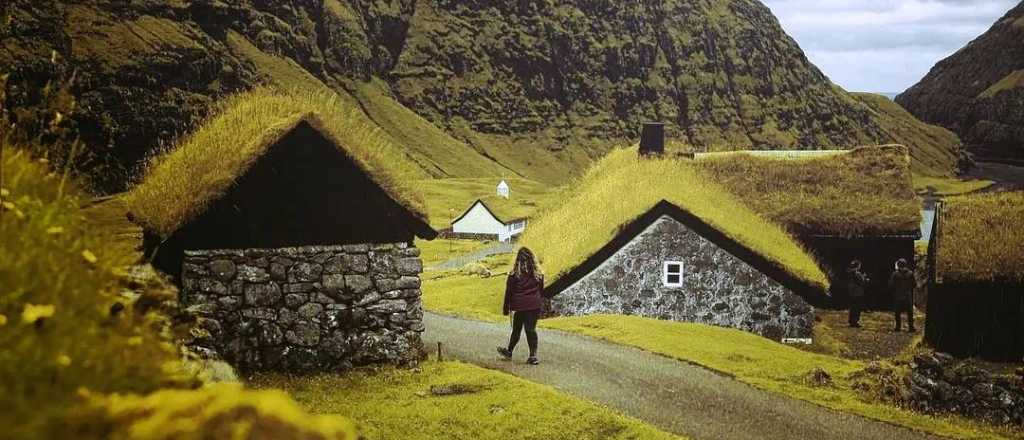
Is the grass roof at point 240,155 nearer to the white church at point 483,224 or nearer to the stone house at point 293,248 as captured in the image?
the stone house at point 293,248

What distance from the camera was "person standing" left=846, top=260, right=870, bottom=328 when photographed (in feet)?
102

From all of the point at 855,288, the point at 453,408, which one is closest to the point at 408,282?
the point at 453,408

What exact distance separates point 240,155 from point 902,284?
84.9 ft

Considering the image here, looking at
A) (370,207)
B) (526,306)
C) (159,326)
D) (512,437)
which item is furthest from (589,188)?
(159,326)

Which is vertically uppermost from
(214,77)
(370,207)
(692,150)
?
(214,77)

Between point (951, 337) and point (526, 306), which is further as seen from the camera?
point (951, 337)

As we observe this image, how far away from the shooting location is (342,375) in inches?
475

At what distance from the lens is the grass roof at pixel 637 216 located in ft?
77.4

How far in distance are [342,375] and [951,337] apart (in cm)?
1803

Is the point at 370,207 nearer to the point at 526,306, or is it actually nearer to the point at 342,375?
the point at 342,375

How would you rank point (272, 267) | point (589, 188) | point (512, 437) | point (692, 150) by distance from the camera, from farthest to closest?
point (692, 150), point (589, 188), point (272, 267), point (512, 437)

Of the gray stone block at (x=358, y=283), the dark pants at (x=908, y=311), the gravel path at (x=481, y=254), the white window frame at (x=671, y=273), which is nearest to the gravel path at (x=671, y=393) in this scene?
the gray stone block at (x=358, y=283)

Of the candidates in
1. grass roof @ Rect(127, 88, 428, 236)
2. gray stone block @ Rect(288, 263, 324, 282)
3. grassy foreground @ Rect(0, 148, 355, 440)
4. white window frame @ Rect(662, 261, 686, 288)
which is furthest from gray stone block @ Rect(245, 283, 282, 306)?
white window frame @ Rect(662, 261, 686, 288)

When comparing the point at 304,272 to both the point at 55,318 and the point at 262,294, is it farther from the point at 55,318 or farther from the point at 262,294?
the point at 55,318
